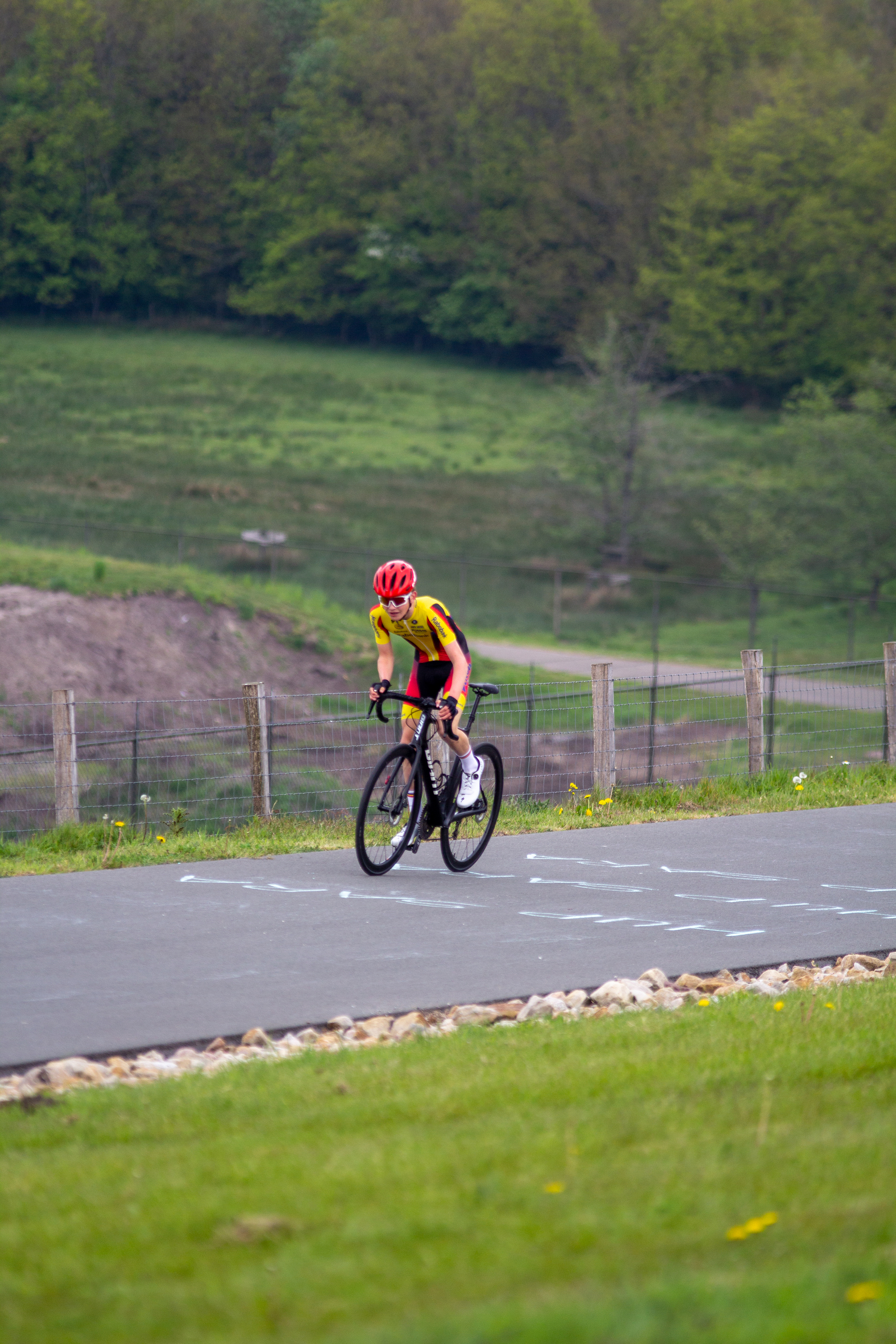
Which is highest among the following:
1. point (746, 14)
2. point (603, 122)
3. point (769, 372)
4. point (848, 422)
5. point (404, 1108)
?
point (746, 14)

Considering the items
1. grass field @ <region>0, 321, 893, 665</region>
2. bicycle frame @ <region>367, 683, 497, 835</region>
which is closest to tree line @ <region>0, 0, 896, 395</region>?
grass field @ <region>0, 321, 893, 665</region>

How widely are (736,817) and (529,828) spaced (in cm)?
190

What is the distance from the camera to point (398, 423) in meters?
→ 69.9

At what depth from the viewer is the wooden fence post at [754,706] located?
14484mm

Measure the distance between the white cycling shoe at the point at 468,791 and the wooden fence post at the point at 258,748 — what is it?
9.49 ft

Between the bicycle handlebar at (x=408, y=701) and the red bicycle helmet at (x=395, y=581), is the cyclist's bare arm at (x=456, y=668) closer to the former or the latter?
the bicycle handlebar at (x=408, y=701)

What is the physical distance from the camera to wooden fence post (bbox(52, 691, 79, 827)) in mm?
11258

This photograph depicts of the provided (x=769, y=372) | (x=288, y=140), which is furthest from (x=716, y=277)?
(x=288, y=140)

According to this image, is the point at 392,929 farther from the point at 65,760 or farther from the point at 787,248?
the point at 787,248

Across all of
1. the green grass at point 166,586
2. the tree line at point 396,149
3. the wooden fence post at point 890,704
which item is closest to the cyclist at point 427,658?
the wooden fence post at point 890,704

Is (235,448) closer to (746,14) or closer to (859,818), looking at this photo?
(746,14)

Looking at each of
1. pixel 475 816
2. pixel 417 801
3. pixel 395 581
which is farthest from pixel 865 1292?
pixel 475 816

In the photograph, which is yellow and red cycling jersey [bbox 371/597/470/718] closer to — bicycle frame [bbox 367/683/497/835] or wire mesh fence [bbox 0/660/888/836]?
bicycle frame [bbox 367/683/497/835]

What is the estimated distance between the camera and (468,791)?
9.25m
